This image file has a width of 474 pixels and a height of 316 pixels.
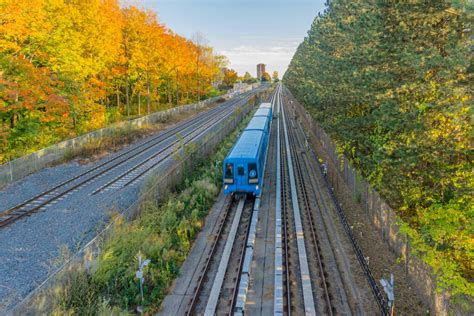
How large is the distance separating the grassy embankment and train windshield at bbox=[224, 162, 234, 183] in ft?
5.94

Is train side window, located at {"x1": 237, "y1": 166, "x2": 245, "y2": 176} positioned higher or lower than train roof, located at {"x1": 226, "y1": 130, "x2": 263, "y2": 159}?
lower

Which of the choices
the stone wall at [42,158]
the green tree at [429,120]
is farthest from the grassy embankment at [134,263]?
the stone wall at [42,158]

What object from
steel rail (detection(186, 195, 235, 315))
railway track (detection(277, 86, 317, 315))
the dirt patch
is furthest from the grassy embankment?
the dirt patch

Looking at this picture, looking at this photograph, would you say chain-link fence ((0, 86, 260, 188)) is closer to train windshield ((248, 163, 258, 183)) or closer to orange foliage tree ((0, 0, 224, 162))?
orange foliage tree ((0, 0, 224, 162))

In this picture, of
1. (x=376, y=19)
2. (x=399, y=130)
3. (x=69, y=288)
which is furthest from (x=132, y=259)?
(x=376, y=19)

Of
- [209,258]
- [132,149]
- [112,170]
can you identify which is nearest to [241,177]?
[209,258]

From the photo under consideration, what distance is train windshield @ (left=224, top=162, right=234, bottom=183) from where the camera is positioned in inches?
774

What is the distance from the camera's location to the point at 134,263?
1298cm

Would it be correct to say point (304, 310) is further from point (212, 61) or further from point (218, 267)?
point (212, 61)

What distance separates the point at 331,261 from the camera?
14.2m

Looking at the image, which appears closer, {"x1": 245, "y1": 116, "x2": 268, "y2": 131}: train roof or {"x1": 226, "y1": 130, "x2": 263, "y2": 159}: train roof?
{"x1": 226, "y1": 130, "x2": 263, "y2": 159}: train roof

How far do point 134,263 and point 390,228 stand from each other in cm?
1042

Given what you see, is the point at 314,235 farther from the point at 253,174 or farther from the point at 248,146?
the point at 248,146

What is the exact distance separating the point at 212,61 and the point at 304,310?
69158mm
